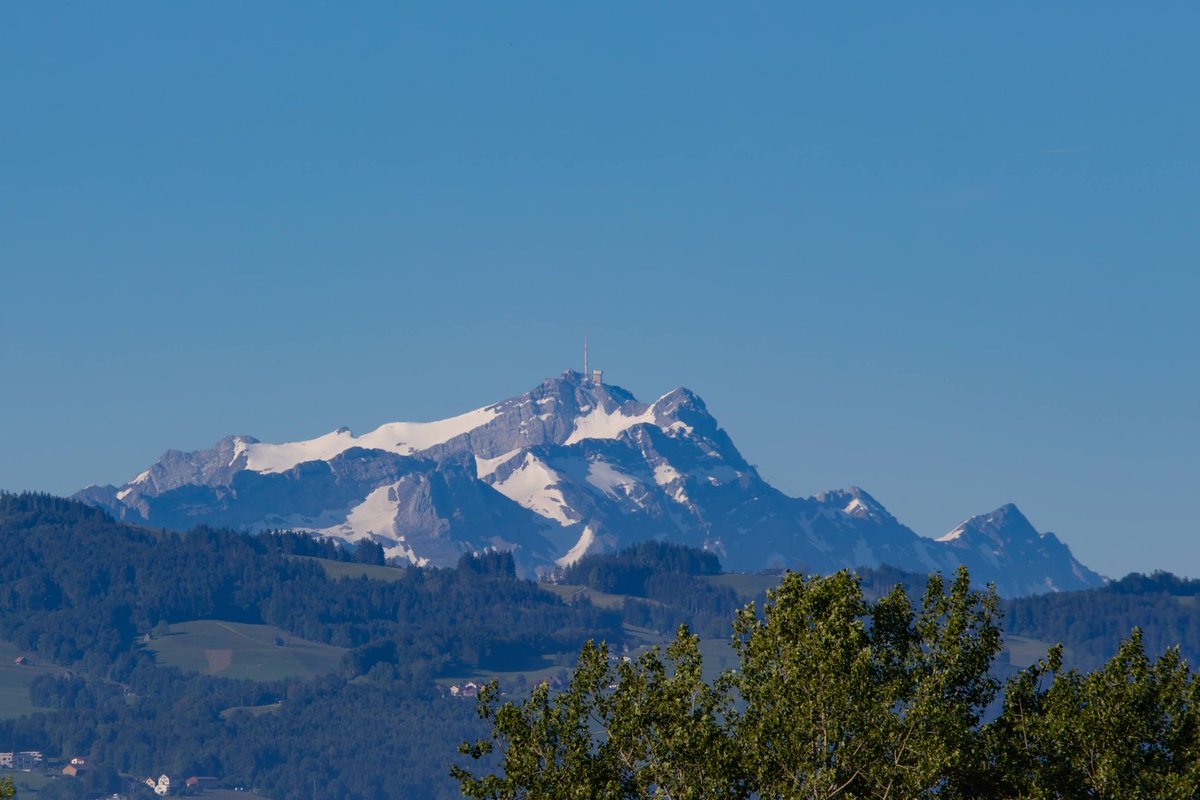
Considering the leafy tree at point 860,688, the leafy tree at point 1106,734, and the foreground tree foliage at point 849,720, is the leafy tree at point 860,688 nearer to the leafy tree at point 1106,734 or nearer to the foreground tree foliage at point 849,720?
the foreground tree foliage at point 849,720

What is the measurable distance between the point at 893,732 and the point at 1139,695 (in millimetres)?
12597

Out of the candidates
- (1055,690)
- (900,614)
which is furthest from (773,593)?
(1055,690)

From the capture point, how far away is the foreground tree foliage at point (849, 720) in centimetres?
7856

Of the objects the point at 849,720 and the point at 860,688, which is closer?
the point at 849,720

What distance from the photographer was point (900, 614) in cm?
8725

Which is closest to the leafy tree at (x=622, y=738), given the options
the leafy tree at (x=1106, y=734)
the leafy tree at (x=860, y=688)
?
the leafy tree at (x=860, y=688)

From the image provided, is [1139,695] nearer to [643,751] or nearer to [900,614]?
[900,614]

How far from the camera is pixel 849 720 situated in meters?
78.7

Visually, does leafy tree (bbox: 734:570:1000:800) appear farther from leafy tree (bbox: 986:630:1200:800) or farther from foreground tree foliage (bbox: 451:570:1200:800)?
leafy tree (bbox: 986:630:1200:800)

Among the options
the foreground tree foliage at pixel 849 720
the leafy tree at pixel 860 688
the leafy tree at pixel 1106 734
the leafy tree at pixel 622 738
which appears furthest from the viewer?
the leafy tree at pixel 1106 734

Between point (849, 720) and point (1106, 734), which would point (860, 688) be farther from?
point (1106, 734)

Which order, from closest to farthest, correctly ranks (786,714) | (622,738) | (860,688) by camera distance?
1. (786,714)
2. (860,688)
3. (622,738)

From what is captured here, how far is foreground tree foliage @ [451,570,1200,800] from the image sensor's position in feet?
258

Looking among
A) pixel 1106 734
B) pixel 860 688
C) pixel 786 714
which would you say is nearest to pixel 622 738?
pixel 786 714
